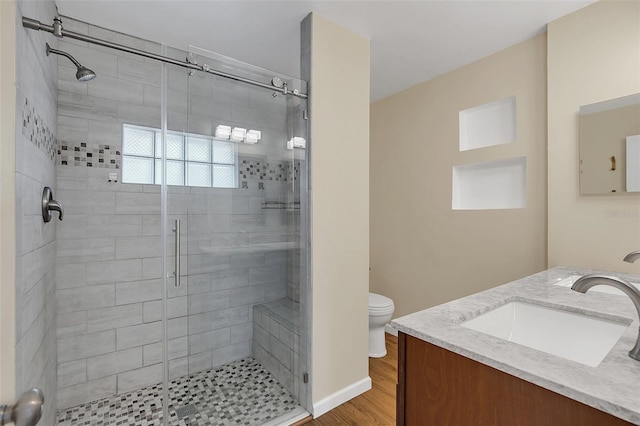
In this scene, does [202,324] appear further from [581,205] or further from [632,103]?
[632,103]

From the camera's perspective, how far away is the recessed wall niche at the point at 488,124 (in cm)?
240

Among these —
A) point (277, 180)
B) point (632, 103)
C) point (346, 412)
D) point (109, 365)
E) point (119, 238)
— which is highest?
point (632, 103)

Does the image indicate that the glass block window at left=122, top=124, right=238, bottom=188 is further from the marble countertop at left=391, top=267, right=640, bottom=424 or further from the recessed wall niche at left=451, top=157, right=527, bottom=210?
the recessed wall niche at left=451, top=157, right=527, bottom=210

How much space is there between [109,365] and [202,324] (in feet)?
3.25

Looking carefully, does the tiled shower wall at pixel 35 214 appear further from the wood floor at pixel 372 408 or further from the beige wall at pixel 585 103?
the beige wall at pixel 585 103

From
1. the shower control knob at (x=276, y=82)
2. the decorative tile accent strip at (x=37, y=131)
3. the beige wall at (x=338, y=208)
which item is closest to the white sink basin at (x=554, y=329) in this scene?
the beige wall at (x=338, y=208)

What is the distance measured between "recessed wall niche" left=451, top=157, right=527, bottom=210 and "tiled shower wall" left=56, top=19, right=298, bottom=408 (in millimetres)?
1666

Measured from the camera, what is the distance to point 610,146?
5.83 ft

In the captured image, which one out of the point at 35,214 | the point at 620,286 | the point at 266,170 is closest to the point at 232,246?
the point at 266,170

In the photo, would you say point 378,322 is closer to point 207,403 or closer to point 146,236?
point 207,403

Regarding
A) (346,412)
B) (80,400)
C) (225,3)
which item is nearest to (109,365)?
(80,400)

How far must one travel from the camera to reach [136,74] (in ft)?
7.09

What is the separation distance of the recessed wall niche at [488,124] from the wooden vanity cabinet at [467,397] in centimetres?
215

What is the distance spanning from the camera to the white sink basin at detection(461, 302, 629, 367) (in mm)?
1032
